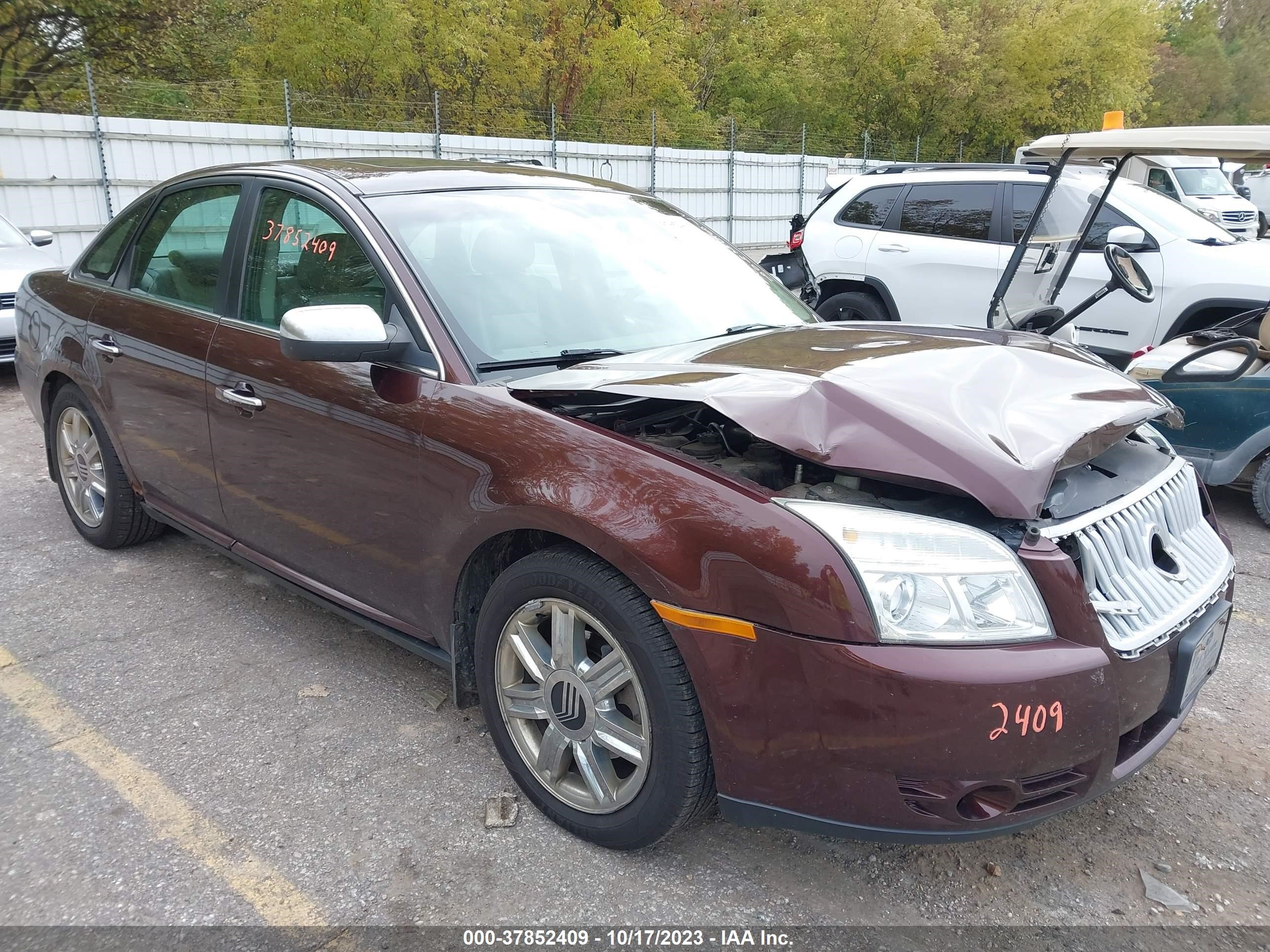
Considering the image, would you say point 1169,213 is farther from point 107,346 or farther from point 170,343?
point 107,346

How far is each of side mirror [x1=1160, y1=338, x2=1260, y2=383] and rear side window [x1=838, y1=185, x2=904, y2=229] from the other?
13.2 ft

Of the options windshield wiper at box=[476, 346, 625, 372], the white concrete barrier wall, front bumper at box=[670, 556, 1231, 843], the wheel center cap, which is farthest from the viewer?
the white concrete barrier wall

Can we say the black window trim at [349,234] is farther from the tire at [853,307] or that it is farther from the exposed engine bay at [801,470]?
the tire at [853,307]

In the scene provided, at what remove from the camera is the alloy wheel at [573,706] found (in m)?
2.41

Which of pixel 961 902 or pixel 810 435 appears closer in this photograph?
pixel 810 435

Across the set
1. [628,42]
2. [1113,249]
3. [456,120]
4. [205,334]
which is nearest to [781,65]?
[628,42]

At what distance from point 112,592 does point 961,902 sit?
358 cm

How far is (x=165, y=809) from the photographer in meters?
2.73

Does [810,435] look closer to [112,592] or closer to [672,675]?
[672,675]

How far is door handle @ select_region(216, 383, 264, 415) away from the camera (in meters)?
3.29

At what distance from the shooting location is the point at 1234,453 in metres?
4.96

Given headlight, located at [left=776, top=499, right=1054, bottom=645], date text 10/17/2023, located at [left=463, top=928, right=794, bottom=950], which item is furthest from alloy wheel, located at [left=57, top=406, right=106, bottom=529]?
headlight, located at [left=776, top=499, right=1054, bottom=645]

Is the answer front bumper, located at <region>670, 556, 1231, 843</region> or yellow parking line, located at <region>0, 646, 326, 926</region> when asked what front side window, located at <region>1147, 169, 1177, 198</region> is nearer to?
front bumper, located at <region>670, 556, 1231, 843</region>

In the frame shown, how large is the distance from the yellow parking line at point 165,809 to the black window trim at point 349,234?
4.57 feet
